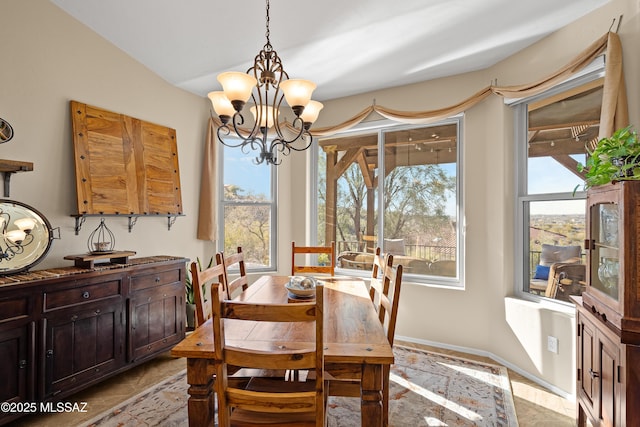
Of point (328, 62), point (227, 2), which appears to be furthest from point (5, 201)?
point (328, 62)

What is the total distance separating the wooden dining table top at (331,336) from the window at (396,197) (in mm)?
1685

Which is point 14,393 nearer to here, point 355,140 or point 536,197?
point 355,140

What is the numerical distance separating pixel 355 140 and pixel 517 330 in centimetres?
256

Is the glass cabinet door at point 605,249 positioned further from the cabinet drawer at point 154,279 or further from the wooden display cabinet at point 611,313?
the cabinet drawer at point 154,279

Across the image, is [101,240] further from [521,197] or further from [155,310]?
[521,197]

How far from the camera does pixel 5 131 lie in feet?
7.32

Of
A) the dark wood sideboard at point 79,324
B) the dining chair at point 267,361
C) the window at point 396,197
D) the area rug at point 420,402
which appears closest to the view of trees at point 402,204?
the window at point 396,197

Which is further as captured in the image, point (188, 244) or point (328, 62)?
point (188, 244)

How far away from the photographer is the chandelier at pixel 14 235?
215 centimetres

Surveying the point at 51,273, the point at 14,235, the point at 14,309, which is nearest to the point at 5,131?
the point at 14,235

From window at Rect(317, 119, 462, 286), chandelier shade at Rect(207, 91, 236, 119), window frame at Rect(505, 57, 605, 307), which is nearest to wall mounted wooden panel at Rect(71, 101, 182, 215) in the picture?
chandelier shade at Rect(207, 91, 236, 119)

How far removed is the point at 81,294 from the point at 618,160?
3195mm

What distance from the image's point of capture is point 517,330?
2834mm

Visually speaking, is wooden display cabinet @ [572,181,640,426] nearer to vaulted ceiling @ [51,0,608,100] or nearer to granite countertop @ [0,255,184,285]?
vaulted ceiling @ [51,0,608,100]
